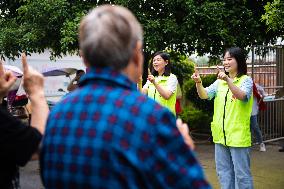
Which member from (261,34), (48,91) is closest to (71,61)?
(48,91)

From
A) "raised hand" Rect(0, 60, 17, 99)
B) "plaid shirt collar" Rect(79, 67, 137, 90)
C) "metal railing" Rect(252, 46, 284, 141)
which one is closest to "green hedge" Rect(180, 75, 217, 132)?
"metal railing" Rect(252, 46, 284, 141)

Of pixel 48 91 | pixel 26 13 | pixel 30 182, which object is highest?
pixel 26 13

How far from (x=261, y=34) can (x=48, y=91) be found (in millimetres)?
7519

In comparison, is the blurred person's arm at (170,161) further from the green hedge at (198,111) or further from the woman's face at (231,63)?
the green hedge at (198,111)

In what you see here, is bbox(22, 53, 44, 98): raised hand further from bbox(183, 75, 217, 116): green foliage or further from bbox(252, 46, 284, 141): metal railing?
bbox(183, 75, 217, 116): green foliage

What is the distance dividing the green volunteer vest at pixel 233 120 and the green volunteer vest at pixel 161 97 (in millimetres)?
925

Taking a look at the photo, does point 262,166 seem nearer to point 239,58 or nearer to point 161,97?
point 161,97

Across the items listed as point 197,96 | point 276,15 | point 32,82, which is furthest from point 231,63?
point 197,96

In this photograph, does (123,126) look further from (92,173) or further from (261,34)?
(261,34)

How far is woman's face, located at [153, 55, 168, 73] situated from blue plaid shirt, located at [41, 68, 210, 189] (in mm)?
4059

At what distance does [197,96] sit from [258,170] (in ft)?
13.7

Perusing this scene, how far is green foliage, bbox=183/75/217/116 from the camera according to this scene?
443 inches

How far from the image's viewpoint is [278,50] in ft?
31.6

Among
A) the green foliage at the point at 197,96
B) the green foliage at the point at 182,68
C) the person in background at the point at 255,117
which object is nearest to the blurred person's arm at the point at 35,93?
the person in background at the point at 255,117
